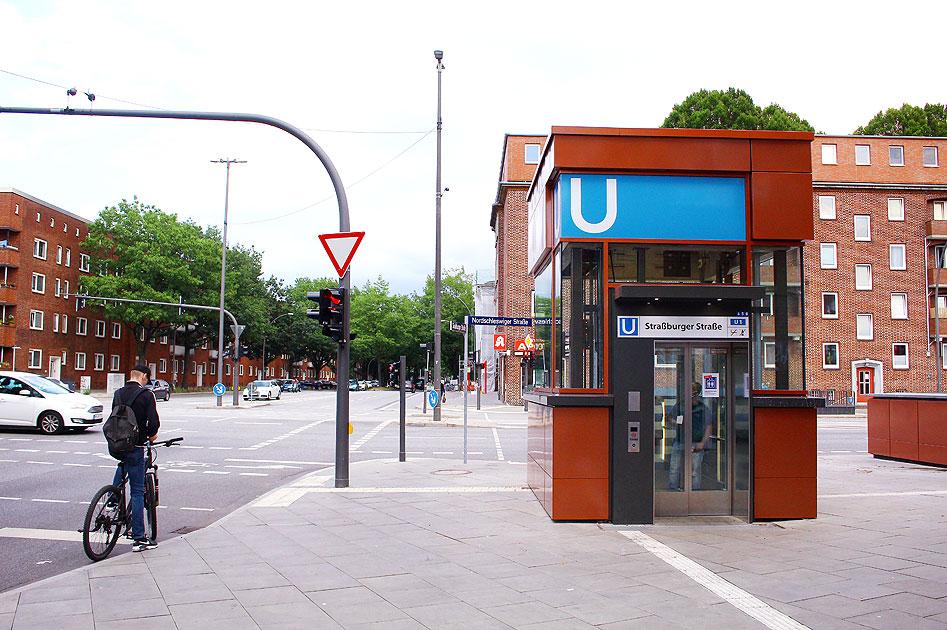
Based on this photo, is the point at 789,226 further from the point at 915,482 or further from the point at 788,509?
the point at 915,482

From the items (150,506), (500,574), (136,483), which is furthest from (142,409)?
(500,574)

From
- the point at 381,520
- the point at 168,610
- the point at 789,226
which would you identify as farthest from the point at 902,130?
the point at 168,610

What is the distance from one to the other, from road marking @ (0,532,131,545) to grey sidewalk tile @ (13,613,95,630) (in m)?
2.95

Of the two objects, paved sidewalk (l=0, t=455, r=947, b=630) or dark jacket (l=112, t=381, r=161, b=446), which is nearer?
paved sidewalk (l=0, t=455, r=947, b=630)

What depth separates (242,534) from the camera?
830cm

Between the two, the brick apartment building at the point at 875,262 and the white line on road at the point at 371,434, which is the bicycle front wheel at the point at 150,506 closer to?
the white line on road at the point at 371,434

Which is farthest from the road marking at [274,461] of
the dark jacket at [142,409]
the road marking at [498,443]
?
the dark jacket at [142,409]

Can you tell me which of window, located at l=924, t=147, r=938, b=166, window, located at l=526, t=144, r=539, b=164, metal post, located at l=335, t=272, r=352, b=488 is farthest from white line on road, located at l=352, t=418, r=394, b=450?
window, located at l=924, t=147, r=938, b=166

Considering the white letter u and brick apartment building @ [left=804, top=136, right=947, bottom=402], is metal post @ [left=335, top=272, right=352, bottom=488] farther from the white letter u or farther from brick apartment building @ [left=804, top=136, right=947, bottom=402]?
brick apartment building @ [left=804, top=136, right=947, bottom=402]

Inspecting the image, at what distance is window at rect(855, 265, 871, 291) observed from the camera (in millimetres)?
48125

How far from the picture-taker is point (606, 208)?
917cm

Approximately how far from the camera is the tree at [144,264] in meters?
58.7

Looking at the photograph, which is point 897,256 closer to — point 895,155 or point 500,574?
point 895,155

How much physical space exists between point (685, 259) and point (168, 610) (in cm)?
678
